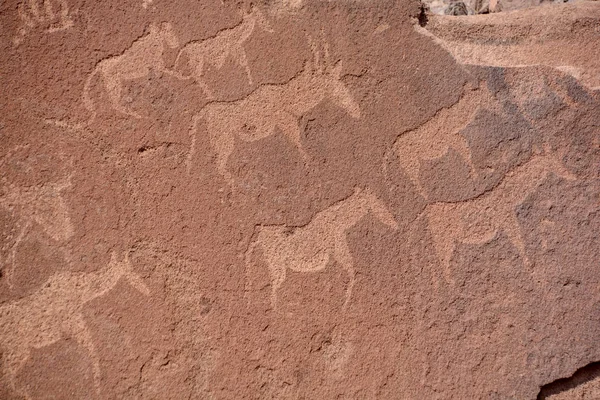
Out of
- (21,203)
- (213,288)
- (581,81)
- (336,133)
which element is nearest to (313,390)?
(213,288)

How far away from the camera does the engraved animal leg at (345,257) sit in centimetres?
145

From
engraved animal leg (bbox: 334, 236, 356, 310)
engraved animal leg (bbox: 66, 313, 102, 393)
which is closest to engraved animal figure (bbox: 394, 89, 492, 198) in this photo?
engraved animal leg (bbox: 334, 236, 356, 310)

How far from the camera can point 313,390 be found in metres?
1.43

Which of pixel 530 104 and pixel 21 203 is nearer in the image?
pixel 21 203

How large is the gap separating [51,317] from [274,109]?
2.61 feet

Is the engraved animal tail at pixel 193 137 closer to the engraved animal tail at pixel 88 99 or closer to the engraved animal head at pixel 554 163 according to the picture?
the engraved animal tail at pixel 88 99

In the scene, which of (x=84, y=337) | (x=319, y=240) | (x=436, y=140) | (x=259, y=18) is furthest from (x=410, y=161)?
(x=84, y=337)

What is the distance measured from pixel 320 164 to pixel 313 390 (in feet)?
1.97

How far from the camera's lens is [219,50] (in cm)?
152

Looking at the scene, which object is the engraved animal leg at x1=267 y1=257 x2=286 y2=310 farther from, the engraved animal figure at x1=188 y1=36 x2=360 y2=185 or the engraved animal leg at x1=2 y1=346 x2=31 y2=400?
the engraved animal leg at x1=2 y1=346 x2=31 y2=400

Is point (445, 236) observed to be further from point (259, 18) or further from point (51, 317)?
point (51, 317)

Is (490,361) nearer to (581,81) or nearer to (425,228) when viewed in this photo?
(425,228)

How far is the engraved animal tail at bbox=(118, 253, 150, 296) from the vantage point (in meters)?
1.42

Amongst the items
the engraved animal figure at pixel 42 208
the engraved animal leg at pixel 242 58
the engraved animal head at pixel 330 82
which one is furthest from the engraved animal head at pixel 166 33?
the engraved animal figure at pixel 42 208
